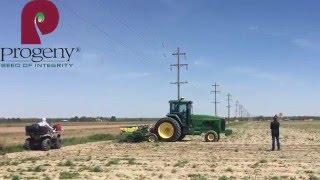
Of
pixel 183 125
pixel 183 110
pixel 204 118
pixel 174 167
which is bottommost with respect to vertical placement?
pixel 174 167

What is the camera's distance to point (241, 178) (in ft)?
53.3

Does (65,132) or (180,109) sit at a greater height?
(180,109)

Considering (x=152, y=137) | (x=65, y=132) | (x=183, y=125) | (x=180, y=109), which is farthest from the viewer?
(x=65, y=132)

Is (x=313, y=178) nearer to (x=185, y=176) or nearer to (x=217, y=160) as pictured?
(x=185, y=176)

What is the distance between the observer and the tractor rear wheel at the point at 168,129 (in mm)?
35200

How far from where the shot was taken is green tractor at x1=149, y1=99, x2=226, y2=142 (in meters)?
35.4

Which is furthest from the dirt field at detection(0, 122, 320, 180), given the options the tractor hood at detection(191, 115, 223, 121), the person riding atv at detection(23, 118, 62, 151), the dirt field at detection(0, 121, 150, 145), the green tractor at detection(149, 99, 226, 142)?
the dirt field at detection(0, 121, 150, 145)

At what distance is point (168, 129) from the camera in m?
35.5

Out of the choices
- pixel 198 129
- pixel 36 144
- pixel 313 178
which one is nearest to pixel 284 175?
pixel 313 178

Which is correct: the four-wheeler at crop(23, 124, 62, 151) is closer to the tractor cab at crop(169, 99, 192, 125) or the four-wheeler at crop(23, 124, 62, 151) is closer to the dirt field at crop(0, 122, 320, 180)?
the dirt field at crop(0, 122, 320, 180)

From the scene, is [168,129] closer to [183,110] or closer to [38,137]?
[183,110]

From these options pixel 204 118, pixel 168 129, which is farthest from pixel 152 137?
pixel 204 118

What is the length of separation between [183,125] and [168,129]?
3.28 ft

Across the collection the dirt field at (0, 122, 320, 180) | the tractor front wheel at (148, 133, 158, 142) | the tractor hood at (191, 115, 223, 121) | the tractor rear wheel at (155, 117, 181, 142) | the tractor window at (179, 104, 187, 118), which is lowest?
the dirt field at (0, 122, 320, 180)
